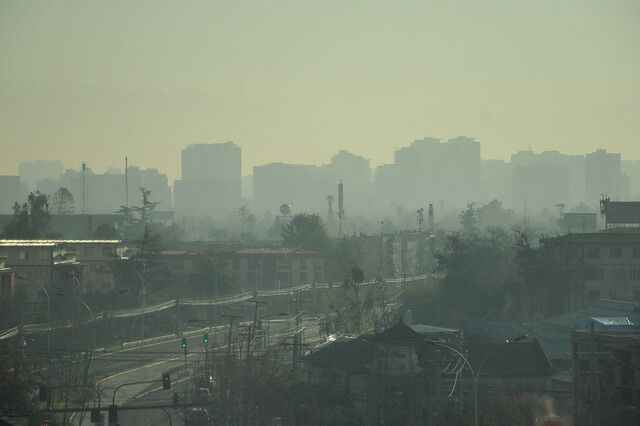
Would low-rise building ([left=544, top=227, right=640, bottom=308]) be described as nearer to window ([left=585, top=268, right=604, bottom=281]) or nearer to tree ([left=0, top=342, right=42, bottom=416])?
window ([left=585, top=268, right=604, bottom=281])

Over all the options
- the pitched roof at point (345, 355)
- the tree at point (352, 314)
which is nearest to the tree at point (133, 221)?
the tree at point (352, 314)

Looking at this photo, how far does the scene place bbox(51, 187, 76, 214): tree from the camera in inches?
4021

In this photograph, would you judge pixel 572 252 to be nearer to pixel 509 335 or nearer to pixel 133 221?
pixel 509 335

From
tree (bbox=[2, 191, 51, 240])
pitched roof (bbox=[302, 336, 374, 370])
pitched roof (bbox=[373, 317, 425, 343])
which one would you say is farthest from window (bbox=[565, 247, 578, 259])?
tree (bbox=[2, 191, 51, 240])

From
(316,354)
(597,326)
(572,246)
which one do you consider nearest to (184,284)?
(572,246)

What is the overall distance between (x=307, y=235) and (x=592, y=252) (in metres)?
27.4

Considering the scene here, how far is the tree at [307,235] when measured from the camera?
64.8 metres

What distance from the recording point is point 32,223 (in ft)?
214

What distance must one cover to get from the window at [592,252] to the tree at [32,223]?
1431 inches

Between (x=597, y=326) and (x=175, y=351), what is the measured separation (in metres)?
16.8

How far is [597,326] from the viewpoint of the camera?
82.4 feet

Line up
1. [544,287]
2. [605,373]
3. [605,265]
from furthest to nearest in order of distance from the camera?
1. [605,265]
2. [544,287]
3. [605,373]

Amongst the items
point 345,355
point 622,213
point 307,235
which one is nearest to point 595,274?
point 622,213

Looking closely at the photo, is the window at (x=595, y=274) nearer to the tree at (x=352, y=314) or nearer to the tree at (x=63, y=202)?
the tree at (x=352, y=314)
